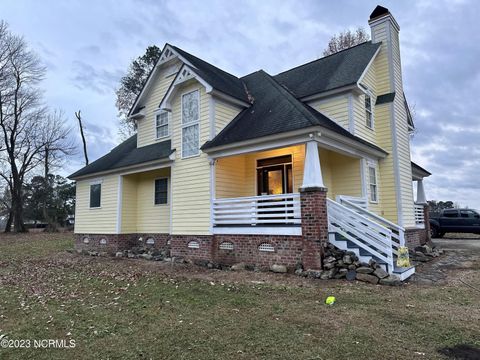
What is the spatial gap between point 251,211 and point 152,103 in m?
8.33

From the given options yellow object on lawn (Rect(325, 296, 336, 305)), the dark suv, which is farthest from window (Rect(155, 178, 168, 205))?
the dark suv

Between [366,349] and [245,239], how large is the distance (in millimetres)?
5966

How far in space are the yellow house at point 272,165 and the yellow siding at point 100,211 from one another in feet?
0.29

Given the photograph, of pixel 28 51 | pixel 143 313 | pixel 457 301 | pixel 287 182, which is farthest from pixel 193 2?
pixel 28 51

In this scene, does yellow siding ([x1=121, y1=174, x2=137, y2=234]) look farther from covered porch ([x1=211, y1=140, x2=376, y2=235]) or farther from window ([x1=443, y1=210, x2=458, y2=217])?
window ([x1=443, y1=210, x2=458, y2=217])

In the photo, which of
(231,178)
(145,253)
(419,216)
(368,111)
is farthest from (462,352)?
(419,216)

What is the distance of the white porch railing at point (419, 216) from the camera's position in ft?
45.5

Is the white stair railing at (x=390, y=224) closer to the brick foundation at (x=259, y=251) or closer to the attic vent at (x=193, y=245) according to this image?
the brick foundation at (x=259, y=251)

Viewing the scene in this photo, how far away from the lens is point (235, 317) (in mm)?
5109

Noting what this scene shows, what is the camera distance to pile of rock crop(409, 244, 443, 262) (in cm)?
1063

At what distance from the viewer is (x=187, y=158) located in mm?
11672

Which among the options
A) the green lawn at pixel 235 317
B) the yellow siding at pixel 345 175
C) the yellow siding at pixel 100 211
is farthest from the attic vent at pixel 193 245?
the yellow siding at pixel 345 175

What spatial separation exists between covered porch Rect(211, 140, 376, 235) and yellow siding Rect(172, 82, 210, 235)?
38 cm

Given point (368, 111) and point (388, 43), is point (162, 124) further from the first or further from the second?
point (388, 43)
